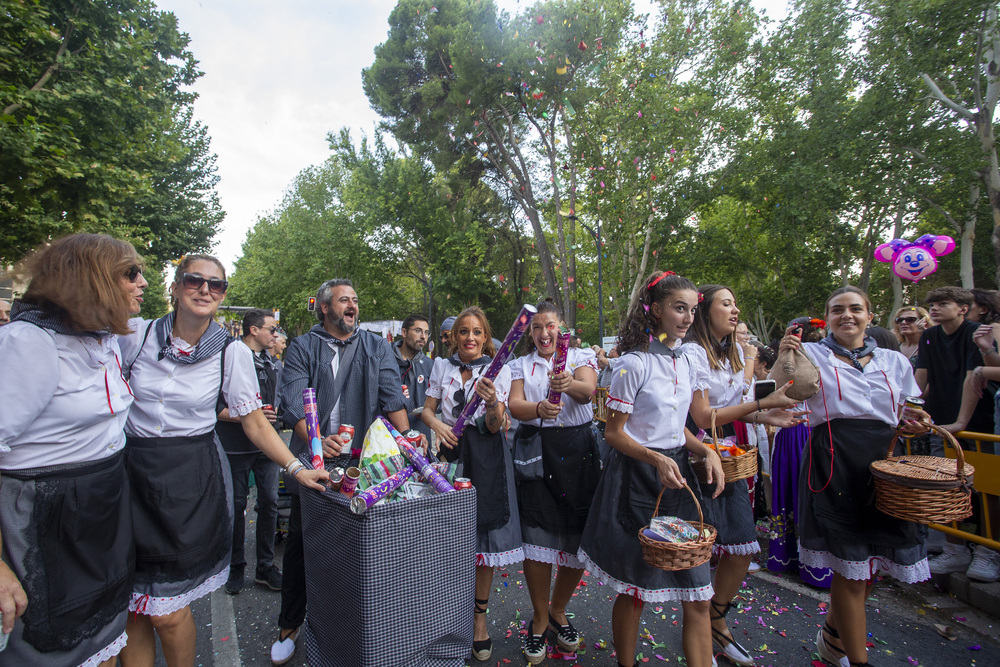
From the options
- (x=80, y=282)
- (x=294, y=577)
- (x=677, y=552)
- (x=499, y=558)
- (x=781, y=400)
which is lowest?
(x=294, y=577)

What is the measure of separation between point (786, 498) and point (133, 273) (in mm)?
4570

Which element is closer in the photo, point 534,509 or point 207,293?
point 207,293

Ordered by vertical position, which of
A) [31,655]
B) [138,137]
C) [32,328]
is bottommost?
[31,655]

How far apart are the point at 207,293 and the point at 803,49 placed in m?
19.5

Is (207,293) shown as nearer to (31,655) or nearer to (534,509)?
(31,655)

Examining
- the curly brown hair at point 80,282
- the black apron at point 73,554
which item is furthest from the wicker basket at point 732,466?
the curly brown hair at point 80,282

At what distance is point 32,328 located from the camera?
182cm

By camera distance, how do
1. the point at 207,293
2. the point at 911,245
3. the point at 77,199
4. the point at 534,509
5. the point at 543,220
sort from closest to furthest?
the point at 207,293 < the point at 534,509 < the point at 911,245 < the point at 77,199 < the point at 543,220

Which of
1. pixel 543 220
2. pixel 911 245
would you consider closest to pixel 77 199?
pixel 911 245

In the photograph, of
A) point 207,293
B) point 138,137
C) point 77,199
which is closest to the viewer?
point 207,293

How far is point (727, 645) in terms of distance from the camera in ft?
9.80

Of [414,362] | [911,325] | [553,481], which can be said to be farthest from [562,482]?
[911,325]

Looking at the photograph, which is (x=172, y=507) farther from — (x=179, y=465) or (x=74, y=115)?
(x=74, y=115)

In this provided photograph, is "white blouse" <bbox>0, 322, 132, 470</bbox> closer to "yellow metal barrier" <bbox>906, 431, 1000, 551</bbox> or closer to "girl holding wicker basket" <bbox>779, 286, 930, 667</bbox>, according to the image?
"girl holding wicker basket" <bbox>779, 286, 930, 667</bbox>
